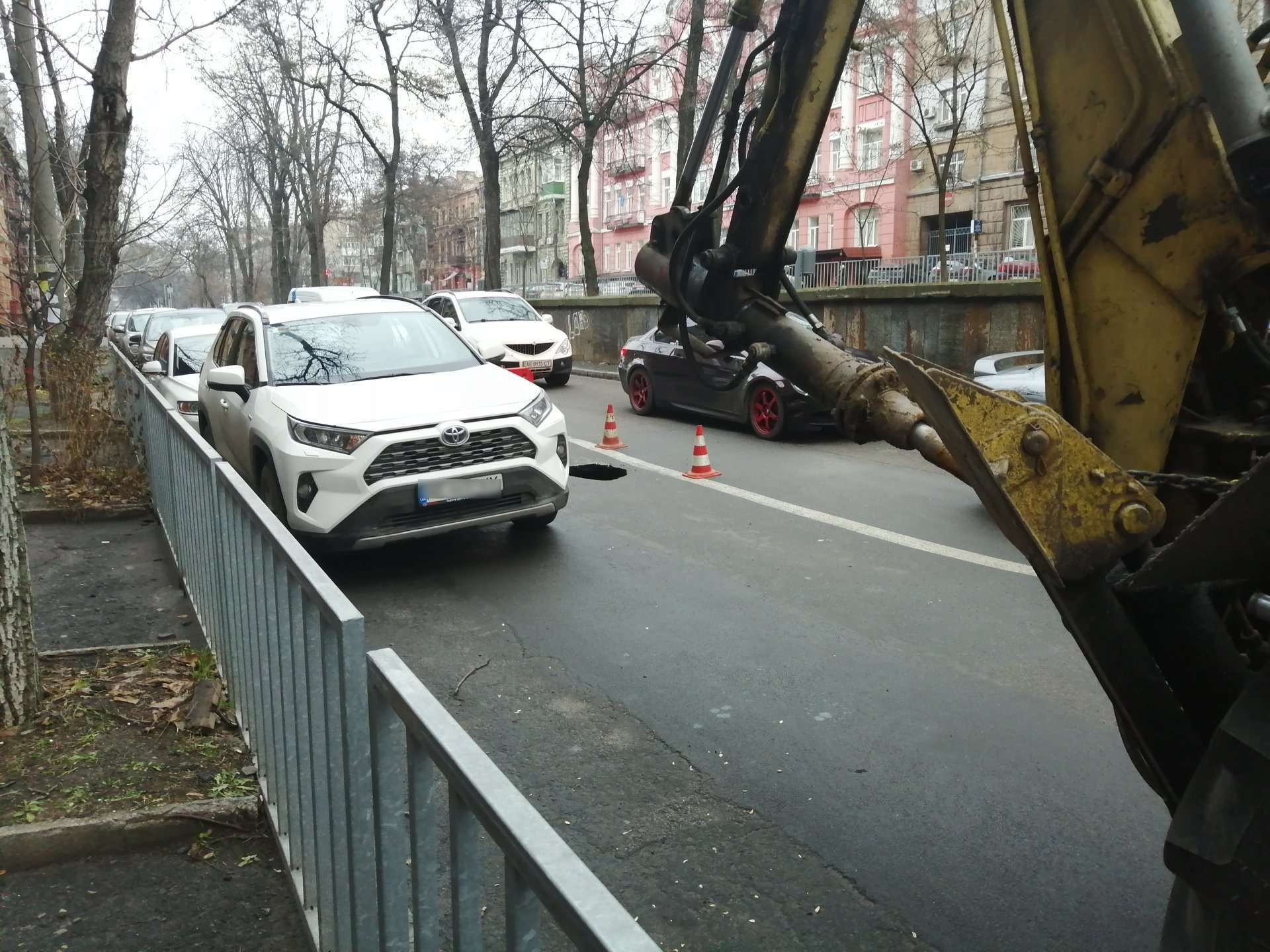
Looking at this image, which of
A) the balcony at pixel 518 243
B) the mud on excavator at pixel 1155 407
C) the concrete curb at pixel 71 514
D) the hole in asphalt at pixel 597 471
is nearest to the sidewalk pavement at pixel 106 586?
the concrete curb at pixel 71 514

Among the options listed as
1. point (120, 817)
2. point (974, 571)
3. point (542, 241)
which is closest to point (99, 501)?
point (120, 817)

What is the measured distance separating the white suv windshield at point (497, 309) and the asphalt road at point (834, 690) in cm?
1186

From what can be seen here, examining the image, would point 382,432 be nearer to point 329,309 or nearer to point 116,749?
point 329,309

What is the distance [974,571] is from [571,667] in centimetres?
299

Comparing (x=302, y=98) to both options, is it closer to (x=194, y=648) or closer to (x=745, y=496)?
(x=745, y=496)

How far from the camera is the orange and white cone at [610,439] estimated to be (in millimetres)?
12523

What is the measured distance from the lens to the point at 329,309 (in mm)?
8523

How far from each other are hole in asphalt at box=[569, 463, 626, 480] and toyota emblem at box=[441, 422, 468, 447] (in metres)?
3.78

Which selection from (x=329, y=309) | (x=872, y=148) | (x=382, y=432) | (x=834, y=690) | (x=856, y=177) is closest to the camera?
(x=834, y=690)

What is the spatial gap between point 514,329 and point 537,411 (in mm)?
12825

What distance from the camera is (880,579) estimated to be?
6.86 m

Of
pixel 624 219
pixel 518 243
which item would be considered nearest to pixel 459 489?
pixel 624 219

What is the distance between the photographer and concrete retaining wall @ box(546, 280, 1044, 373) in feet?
48.8

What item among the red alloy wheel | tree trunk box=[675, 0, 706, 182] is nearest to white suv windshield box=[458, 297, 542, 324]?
tree trunk box=[675, 0, 706, 182]
